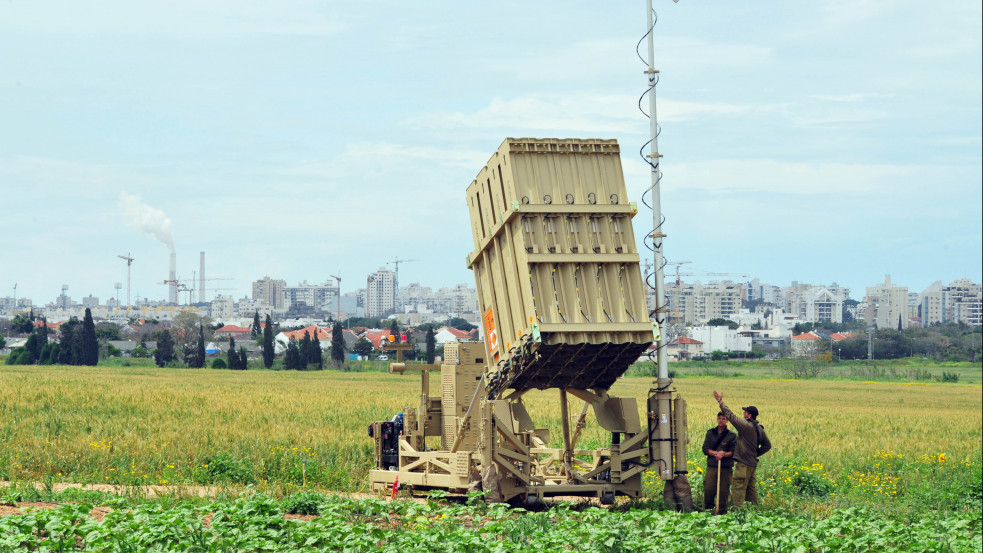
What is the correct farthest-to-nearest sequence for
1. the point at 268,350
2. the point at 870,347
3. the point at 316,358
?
the point at 870,347 < the point at 268,350 < the point at 316,358

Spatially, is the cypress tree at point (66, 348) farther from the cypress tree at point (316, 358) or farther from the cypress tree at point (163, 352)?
the cypress tree at point (316, 358)

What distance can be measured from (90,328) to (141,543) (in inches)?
2823

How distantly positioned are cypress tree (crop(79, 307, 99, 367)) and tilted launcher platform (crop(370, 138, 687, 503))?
6147 cm

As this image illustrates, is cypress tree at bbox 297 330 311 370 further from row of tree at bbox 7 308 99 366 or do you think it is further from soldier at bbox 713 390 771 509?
soldier at bbox 713 390 771 509

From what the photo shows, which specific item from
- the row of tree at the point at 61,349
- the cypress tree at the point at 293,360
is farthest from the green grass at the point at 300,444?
the cypress tree at the point at 293,360

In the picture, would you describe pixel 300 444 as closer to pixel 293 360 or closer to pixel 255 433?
pixel 255 433

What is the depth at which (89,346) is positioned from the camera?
244 feet

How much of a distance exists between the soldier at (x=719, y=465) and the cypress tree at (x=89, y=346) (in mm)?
63355

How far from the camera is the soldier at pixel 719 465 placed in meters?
15.9

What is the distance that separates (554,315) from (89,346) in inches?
2642

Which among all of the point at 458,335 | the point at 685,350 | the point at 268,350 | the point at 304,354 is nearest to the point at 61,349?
the point at 304,354

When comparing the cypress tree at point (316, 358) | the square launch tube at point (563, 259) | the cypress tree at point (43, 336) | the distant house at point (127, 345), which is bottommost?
the cypress tree at point (316, 358)

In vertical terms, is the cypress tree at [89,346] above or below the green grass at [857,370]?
above

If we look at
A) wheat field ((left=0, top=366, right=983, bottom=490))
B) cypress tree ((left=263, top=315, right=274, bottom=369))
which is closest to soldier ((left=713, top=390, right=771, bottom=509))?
wheat field ((left=0, top=366, right=983, bottom=490))
